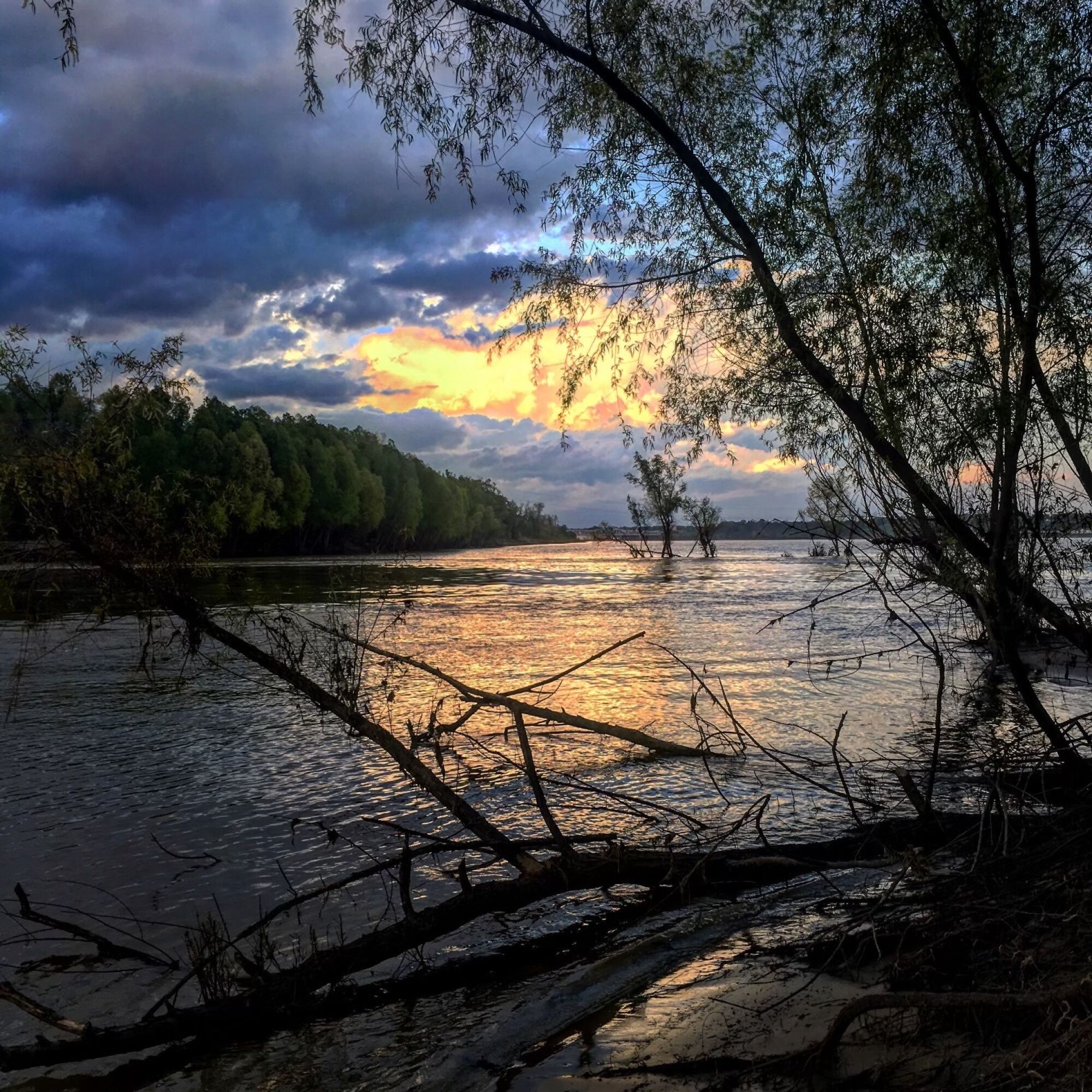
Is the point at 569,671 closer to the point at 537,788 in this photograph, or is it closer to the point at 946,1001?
the point at 537,788

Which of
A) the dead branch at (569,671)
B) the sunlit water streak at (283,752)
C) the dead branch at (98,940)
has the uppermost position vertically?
the dead branch at (569,671)

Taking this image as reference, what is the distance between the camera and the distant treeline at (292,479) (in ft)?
23.1

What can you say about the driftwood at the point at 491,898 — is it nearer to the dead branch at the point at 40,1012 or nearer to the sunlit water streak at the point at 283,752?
the dead branch at the point at 40,1012

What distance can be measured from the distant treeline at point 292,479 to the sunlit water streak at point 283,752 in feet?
4.10

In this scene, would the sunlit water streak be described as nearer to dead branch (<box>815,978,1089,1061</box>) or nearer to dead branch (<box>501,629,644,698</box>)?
dead branch (<box>501,629,644,698</box>)

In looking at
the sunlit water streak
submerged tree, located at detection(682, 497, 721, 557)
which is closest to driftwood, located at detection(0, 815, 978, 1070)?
the sunlit water streak

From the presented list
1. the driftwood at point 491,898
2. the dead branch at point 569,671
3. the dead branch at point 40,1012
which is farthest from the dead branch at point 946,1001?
the dead branch at point 40,1012

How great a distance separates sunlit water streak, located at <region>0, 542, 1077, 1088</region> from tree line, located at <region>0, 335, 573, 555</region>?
116 centimetres

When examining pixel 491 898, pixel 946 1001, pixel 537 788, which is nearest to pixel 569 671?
pixel 537 788

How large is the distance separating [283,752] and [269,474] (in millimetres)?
3606

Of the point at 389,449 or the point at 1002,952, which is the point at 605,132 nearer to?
the point at 1002,952


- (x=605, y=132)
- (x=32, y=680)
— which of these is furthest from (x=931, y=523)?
(x=32, y=680)

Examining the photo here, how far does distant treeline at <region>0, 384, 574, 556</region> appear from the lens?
7043 mm

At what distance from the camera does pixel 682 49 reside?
8250mm
